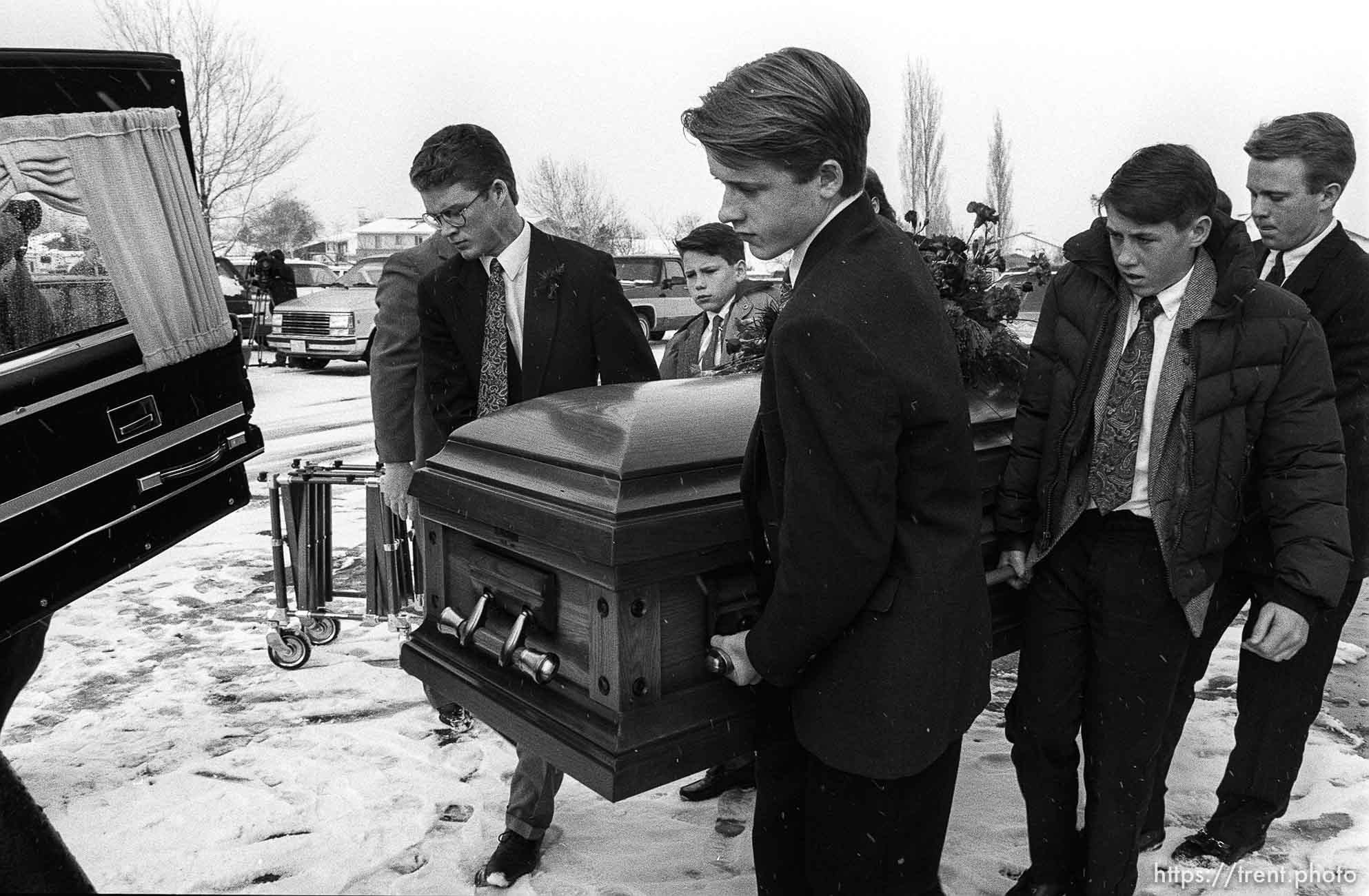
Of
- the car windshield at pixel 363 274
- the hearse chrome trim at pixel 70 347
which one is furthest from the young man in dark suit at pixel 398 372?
the car windshield at pixel 363 274

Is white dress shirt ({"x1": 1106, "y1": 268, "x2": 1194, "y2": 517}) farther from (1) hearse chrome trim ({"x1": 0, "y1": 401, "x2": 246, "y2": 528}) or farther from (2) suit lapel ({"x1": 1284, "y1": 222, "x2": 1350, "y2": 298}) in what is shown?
(1) hearse chrome trim ({"x1": 0, "y1": 401, "x2": 246, "y2": 528})

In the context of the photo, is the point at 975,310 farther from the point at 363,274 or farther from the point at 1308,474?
the point at 363,274

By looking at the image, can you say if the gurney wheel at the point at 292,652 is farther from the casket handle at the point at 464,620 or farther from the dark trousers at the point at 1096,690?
the dark trousers at the point at 1096,690

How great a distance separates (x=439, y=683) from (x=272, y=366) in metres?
13.8

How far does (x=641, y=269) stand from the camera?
19531 millimetres

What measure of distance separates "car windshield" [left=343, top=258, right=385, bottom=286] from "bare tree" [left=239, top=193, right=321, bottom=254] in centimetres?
3244

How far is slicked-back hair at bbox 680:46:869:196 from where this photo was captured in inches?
62.0

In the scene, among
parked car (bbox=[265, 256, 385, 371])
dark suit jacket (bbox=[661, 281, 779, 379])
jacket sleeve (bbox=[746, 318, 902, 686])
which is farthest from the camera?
parked car (bbox=[265, 256, 385, 371])

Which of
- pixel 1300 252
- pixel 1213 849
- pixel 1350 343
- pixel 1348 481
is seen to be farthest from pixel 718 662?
pixel 1300 252

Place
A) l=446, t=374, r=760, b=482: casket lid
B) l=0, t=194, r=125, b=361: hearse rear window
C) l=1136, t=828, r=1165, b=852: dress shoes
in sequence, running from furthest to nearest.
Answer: l=0, t=194, r=125, b=361: hearse rear window, l=1136, t=828, r=1165, b=852: dress shoes, l=446, t=374, r=760, b=482: casket lid

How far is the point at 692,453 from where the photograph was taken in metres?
1.99

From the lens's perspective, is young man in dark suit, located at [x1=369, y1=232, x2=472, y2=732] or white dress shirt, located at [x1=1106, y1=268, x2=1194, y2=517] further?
young man in dark suit, located at [x1=369, y1=232, x2=472, y2=732]

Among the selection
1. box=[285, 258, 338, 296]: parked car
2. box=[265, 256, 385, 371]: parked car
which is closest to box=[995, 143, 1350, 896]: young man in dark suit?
box=[265, 256, 385, 371]: parked car

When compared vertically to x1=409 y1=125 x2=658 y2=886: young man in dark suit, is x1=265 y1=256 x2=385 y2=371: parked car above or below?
below
